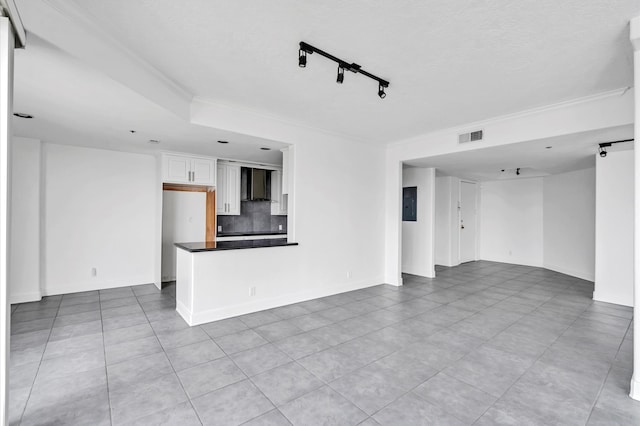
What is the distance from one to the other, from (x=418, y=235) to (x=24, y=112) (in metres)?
6.55

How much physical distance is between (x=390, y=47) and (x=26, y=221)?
540 cm

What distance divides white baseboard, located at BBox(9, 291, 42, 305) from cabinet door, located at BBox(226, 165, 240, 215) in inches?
122

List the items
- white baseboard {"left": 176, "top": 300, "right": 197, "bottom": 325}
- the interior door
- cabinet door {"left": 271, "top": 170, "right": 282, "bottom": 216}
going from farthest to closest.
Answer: the interior door
cabinet door {"left": 271, "top": 170, "right": 282, "bottom": 216}
white baseboard {"left": 176, "top": 300, "right": 197, "bottom": 325}

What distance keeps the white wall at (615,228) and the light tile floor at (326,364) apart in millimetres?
397

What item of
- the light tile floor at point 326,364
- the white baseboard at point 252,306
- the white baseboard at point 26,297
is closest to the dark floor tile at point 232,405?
the light tile floor at point 326,364

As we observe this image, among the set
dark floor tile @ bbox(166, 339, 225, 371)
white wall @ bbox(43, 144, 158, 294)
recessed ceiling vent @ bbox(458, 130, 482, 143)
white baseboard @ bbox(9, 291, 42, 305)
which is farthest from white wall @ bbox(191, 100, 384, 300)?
white baseboard @ bbox(9, 291, 42, 305)

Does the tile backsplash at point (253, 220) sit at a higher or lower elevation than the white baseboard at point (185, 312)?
higher

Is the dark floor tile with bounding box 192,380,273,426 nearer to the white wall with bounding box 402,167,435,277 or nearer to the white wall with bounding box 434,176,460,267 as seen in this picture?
the white wall with bounding box 402,167,435,277

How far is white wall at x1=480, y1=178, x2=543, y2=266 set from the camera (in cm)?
763

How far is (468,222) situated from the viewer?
8.30 meters

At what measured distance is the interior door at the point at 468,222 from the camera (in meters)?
8.08

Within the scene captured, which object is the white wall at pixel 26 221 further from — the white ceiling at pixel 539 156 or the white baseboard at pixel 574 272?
the white baseboard at pixel 574 272

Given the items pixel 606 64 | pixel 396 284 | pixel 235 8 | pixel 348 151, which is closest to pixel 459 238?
pixel 396 284

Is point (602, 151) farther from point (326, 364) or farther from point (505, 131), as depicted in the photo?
point (326, 364)
